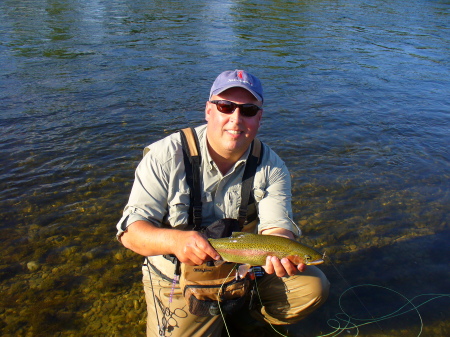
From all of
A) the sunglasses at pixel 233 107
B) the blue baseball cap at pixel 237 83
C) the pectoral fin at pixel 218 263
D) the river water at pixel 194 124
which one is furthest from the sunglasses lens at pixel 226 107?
the river water at pixel 194 124

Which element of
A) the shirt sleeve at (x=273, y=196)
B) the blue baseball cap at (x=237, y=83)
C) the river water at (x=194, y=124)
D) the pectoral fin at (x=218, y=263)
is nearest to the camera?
the pectoral fin at (x=218, y=263)

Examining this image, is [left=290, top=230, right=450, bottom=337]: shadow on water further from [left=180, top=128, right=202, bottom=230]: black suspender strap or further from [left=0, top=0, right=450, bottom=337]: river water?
[left=180, top=128, right=202, bottom=230]: black suspender strap

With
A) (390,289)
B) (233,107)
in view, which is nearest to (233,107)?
(233,107)

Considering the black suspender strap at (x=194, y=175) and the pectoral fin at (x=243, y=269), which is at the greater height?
the black suspender strap at (x=194, y=175)

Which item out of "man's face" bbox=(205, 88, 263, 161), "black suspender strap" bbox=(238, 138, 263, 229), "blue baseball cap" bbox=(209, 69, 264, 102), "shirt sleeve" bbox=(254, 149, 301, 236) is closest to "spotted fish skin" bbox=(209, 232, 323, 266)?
"shirt sleeve" bbox=(254, 149, 301, 236)

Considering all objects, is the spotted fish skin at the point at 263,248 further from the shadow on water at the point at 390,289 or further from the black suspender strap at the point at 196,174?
the shadow on water at the point at 390,289

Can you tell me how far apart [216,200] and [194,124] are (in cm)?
610

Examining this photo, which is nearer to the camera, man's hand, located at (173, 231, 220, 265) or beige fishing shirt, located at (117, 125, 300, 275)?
man's hand, located at (173, 231, 220, 265)

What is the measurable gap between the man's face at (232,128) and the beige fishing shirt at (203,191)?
11cm

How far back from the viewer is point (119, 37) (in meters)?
17.8

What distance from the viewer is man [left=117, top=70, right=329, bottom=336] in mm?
3492

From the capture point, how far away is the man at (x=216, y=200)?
3.49 m

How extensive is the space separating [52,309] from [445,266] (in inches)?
185

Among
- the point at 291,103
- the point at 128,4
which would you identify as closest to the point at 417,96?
the point at 291,103
